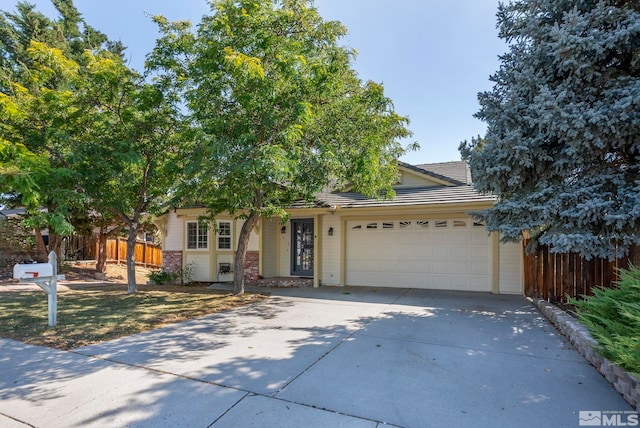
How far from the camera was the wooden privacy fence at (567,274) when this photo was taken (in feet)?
20.5

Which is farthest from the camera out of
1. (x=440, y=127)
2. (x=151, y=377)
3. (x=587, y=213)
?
(x=440, y=127)

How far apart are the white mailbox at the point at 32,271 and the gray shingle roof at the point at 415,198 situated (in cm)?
657

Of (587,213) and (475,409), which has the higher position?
(587,213)

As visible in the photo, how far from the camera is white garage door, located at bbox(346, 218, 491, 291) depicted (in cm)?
986

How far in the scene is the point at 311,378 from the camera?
3.82 metres

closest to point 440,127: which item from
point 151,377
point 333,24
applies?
point 333,24

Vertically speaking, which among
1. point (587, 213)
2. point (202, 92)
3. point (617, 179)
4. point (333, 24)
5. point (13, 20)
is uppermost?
point (13, 20)

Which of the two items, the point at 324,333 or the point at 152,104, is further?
the point at 152,104

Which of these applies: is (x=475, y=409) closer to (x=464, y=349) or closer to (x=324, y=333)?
(x=464, y=349)

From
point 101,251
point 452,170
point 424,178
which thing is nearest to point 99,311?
point 101,251

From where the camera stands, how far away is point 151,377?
151 inches

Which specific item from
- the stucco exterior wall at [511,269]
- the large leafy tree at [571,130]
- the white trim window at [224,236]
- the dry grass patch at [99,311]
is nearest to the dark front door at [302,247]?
the white trim window at [224,236]

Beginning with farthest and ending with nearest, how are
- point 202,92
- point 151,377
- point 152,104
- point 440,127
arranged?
1. point 440,127
2. point 152,104
3. point 202,92
4. point 151,377

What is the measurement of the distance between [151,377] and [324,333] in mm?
2700
